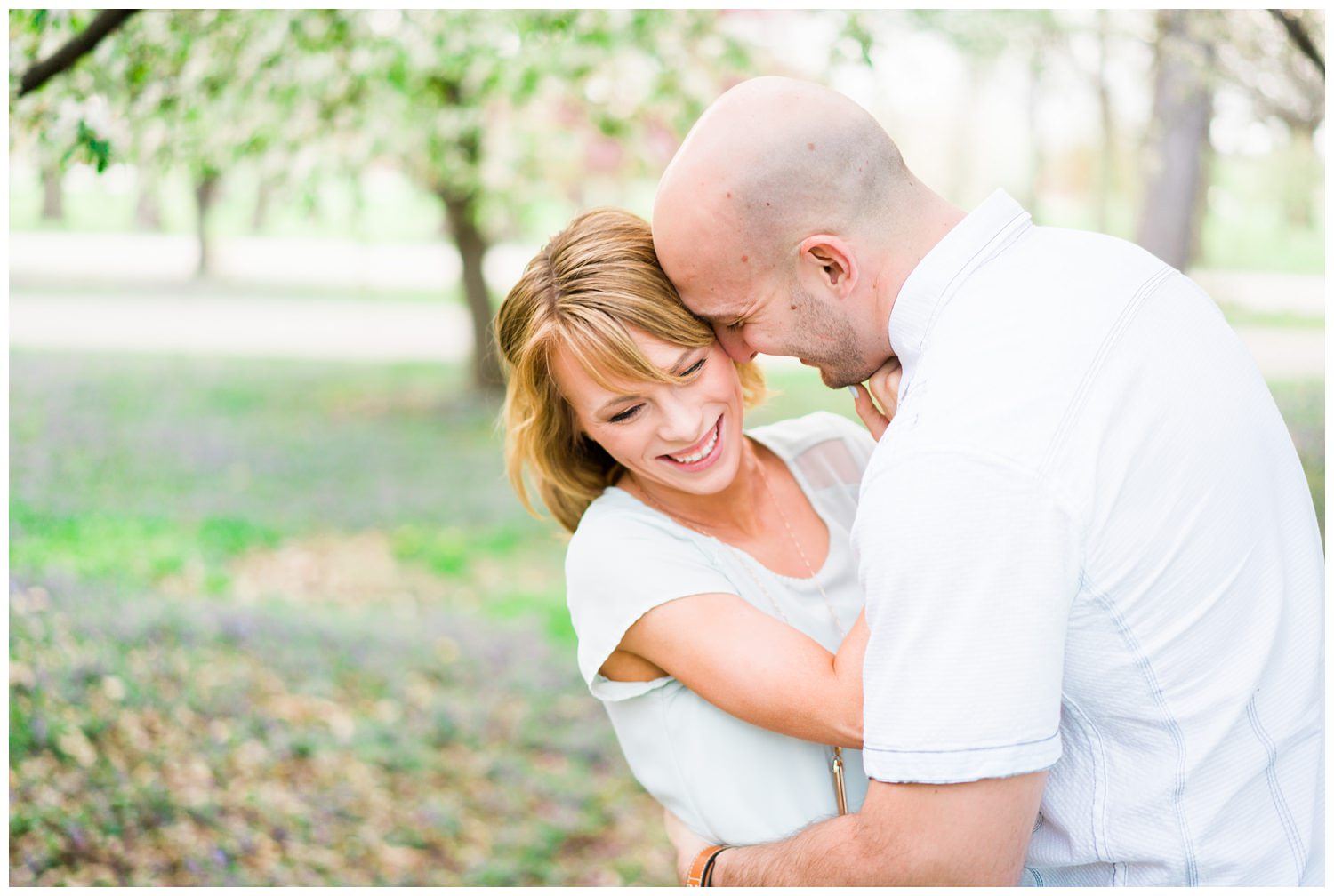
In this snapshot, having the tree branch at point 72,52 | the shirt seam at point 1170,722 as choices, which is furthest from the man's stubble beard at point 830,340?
the tree branch at point 72,52

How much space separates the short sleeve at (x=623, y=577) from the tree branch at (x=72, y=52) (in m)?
2.26

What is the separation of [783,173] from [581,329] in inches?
24.3

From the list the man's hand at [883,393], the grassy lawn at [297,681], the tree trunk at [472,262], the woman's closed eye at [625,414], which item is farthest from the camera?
the tree trunk at [472,262]

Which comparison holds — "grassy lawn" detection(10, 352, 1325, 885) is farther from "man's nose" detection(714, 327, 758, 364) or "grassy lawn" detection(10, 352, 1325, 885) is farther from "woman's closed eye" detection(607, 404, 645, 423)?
"man's nose" detection(714, 327, 758, 364)

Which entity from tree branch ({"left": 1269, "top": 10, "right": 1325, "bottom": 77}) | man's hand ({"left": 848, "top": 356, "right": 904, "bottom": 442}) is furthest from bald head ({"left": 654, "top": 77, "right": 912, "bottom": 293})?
tree branch ({"left": 1269, "top": 10, "right": 1325, "bottom": 77})

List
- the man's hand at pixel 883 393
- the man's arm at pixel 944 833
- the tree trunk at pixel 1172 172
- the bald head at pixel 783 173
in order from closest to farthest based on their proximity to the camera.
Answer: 1. the man's arm at pixel 944 833
2. the bald head at pixel 783 173
3. the man's hand at pixel 883 393
4. the tree trunk at pixel 1172 172

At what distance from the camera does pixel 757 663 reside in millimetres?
2322

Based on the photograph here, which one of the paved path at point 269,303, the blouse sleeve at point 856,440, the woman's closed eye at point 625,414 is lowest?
the paved path at point 269,303

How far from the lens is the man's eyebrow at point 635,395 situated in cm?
257

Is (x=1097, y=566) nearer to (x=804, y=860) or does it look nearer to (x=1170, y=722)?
(x=1170, y=722)

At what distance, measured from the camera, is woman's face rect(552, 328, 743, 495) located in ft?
8.51

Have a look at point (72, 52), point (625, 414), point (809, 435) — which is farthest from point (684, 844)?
point (72, 52)

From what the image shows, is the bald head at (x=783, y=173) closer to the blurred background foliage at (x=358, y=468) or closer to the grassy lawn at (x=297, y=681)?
the blurred background foliage at (x=358, y=468)

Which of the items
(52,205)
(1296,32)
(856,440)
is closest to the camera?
(856,440)
